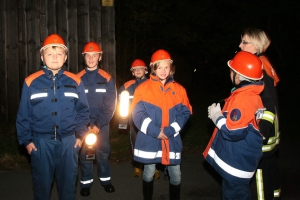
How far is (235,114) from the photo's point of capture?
3.57 meters

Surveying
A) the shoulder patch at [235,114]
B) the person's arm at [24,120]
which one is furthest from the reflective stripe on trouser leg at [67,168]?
the shoulder patch at [235,114]

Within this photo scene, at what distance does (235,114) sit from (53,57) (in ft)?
7.16

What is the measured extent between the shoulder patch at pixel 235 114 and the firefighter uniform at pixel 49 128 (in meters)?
1.87

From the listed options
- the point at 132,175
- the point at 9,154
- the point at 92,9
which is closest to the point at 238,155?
the point at 132,175

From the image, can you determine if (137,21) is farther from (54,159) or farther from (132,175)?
(54,159)

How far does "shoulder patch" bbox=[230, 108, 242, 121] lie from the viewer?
3.55 m

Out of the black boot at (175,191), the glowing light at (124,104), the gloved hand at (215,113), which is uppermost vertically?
the gloved hand at (215,113)

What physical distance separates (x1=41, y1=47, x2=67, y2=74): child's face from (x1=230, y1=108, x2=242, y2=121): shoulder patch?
206 centimetres

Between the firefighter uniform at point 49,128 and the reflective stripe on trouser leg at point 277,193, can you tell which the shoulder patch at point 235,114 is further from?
the firefighter uniform at point 49,128

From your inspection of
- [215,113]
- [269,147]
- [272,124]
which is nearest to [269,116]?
[272,124]

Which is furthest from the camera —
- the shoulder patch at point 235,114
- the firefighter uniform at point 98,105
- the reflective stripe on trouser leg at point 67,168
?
the firefighter uniform at point 98,105

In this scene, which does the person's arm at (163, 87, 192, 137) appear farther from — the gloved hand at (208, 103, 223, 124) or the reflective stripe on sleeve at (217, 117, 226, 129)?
the reflective stripe on sleeve at (217, 117, 226, 129)

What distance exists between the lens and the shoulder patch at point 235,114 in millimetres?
3551

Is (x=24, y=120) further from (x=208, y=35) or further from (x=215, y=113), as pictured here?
(x=208, y=35)
